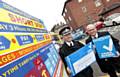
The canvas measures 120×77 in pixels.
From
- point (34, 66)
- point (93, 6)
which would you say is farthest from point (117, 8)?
point (34, 66)

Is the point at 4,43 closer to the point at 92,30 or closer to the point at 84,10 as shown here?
the point at 92,30

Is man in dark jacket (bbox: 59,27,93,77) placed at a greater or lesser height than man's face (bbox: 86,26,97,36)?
lesser

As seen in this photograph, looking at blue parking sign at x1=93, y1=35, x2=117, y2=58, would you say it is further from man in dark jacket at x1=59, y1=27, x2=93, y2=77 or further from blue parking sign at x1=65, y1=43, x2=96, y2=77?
man in dark jacket at x1=59, y1=27, x2=93, y2=77

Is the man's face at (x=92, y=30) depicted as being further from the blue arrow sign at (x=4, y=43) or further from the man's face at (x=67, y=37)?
the blue arrow sign at (x=4, y=43)

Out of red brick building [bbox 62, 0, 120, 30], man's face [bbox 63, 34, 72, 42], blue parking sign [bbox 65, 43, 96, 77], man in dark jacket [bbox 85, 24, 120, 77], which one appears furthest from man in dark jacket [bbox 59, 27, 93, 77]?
red brick building [bbox 62, 0, 120, 30]

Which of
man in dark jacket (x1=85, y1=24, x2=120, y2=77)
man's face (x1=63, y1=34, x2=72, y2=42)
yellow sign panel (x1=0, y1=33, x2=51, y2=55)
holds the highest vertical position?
yellow sign panel (x1=0, y1=33, x2=51, y2=55)

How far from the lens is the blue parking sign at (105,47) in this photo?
569cm

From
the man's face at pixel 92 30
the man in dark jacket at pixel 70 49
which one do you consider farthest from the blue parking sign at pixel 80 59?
the man's face at pixel 92 30

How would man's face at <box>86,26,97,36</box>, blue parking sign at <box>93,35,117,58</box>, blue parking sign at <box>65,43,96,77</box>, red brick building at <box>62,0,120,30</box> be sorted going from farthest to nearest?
red brick building at <box>62,0,120,30</box> < blue parking sign at <box>93,35,117,58</box> < man's face at <box>86,26,97,36</box> < blue parking sign at <box>65,43,96,77</box>

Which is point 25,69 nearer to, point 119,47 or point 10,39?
point 10,39

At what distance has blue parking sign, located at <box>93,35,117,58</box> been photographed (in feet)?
18.7

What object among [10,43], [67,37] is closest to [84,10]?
[67,37]

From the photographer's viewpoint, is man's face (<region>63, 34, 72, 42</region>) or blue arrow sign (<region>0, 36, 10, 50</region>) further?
man's face (<region>63, 34, 72, 42</region>)

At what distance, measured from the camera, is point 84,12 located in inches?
2515
